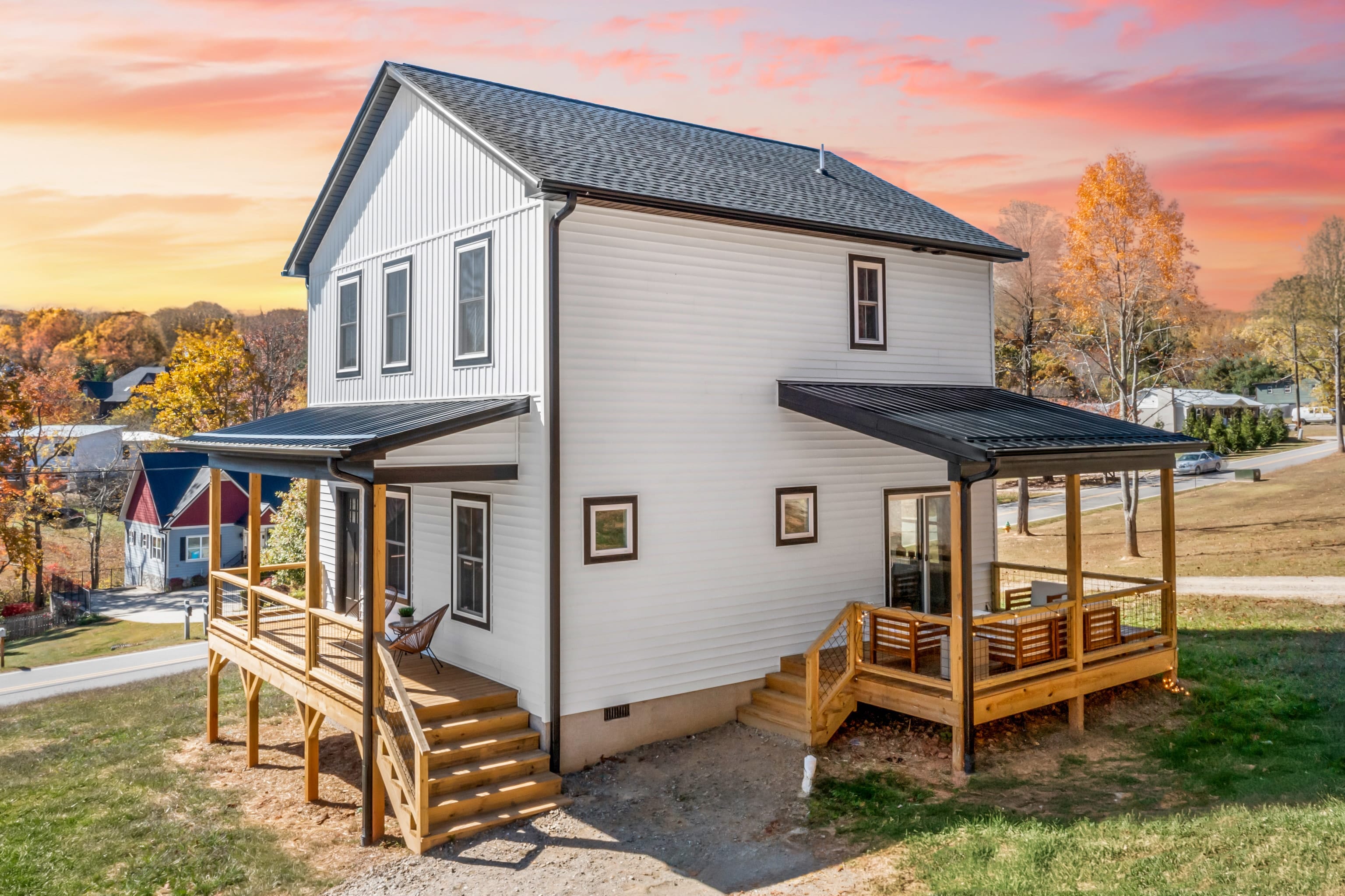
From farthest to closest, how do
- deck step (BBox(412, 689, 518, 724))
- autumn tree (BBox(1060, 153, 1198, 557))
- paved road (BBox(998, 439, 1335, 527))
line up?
paved road (BBox(998, 439, 1335, 527)), autumn tree (BBox(1060, 153, 1198, 557)), deck step (BBox(412, 689, 518, 724))

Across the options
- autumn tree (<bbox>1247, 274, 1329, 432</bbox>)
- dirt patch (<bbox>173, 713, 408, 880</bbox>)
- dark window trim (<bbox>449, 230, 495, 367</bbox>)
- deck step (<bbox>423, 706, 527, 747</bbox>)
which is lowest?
dirt patch (<bbox>173, 713, 408, 880</bbox>)

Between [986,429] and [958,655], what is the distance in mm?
2841

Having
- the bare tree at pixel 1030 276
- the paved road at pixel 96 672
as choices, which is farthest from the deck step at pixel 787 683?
the bare tree at pixel 1030 276

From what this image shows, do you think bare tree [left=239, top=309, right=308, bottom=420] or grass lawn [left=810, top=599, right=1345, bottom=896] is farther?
bare tree [left=239, top=309, right=308, bottom=420]

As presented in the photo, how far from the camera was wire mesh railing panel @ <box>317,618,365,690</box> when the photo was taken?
9.95 metres

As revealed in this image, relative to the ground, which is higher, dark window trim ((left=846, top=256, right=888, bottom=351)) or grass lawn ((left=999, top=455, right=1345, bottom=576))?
dark window trim ((left=846, top=256, right=888, bottom=351))

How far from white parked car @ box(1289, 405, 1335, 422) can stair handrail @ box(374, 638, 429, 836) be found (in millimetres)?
84796

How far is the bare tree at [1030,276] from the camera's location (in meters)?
30.5

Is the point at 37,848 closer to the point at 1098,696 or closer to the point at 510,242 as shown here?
the point at 510,242

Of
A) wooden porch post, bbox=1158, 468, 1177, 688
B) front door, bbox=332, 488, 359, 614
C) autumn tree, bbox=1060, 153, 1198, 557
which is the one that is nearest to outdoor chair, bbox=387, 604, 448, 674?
front door, bbox=332, 488, 359, 614

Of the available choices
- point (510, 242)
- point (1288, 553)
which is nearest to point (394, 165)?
point (510, 242)

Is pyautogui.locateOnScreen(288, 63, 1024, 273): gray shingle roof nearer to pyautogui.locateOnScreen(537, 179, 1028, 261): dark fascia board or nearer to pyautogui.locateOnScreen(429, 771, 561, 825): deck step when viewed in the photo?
pyautogui.locateOnScreen(537, 179, 1028, 261): dark fascia board

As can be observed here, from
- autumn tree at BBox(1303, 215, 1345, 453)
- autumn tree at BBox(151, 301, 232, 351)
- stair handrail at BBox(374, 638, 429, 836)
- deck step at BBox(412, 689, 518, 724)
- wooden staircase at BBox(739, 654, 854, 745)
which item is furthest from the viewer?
autumn tree at BBox(151, 301, 232, 351)

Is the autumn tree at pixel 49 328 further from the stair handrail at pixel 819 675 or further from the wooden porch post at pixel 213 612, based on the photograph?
the stair handrail at pixel 819 675
